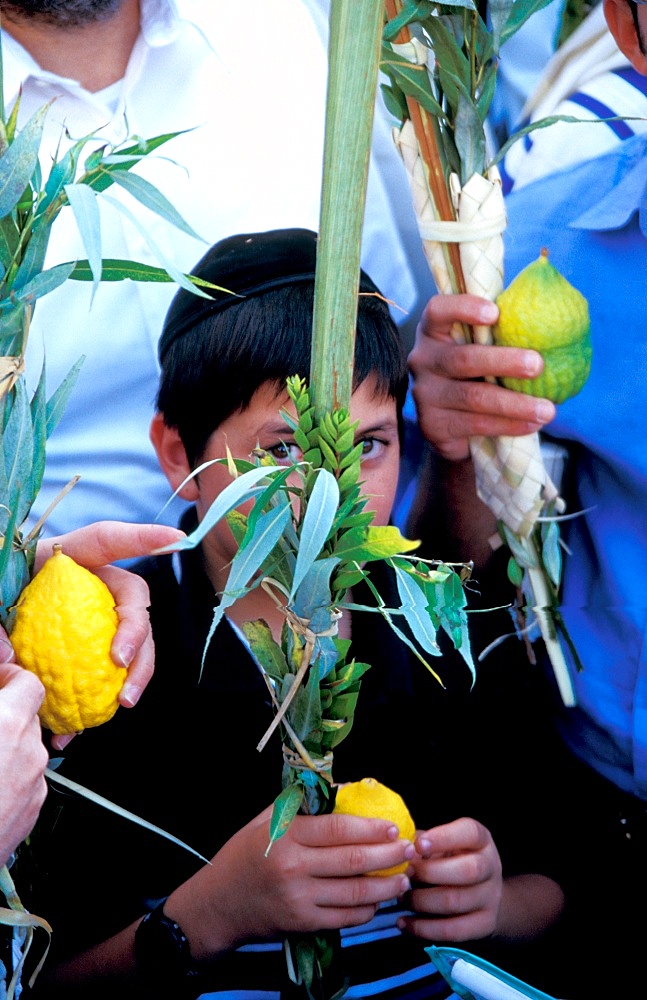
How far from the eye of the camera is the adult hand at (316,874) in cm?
73

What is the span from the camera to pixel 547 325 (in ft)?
2.87

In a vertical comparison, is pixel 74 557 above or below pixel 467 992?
above

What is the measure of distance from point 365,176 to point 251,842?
0.52m

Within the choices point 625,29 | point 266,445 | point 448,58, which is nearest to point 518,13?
point 448,58

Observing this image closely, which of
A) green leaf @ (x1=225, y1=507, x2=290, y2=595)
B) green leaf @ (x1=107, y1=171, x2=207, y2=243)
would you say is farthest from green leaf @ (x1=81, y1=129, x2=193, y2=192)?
green leaf @ (x1=225, y1=507, x2=290, y2=595)

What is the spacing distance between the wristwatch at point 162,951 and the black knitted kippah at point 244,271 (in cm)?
54

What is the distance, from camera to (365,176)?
580mm

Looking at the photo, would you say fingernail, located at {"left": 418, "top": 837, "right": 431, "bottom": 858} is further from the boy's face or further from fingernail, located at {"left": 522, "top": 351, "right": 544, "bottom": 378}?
fingernail, located at {"left": 522, "top": 351, "right": 544, "bottom": 378}

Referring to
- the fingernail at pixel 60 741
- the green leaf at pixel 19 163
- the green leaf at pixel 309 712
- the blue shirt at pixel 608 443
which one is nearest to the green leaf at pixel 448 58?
the blue shirt at pixel 608 443

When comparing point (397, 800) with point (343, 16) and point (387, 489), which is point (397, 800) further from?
point (343, 16)

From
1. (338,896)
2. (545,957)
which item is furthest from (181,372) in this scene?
(545,957)

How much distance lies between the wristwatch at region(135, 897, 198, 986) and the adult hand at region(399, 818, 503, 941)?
19 centimetres

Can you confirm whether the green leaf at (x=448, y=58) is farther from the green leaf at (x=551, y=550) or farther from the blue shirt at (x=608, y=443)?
the green leaf at (x=551, y=550)

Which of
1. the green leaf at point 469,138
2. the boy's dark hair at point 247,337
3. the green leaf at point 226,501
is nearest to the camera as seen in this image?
the green leaf at point 226,501
